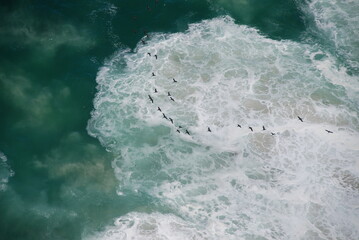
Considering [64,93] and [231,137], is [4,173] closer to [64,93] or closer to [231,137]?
[64,93]

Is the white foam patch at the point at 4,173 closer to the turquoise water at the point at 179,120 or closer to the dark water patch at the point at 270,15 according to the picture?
the turquoise water at the point at 179,120

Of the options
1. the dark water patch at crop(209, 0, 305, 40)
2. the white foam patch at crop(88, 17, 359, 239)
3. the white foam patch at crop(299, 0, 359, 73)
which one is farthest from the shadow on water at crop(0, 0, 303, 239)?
the white foam patch at crop(299, 0, 359, 73)

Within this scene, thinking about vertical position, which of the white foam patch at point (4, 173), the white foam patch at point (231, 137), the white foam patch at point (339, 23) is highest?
the white foam patch at point (339, 23)

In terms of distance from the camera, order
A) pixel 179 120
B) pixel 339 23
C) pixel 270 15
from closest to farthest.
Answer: pixel 179 120
pixel 339 23
pixel 270 15

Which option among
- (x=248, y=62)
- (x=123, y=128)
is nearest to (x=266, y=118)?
(x=248, y=62)

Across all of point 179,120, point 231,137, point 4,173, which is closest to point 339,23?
point 231,137

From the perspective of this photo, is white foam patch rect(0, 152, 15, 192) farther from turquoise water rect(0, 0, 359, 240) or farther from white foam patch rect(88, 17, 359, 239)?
white foam patch rect(88, 17, 359, 239)

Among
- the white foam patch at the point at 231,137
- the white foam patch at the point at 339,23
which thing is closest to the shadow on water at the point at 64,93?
the white foam patch at the point at 231,137
